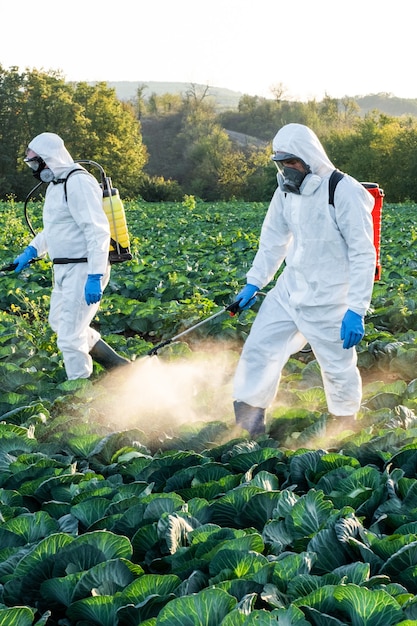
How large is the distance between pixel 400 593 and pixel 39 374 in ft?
12.7

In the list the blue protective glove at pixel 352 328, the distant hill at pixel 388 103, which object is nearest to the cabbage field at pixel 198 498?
the blue protective glove at pixel 352 328

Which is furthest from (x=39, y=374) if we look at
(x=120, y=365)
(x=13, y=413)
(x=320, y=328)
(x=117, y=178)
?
(x=117, y=178)

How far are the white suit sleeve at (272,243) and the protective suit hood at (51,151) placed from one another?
168 centimetres

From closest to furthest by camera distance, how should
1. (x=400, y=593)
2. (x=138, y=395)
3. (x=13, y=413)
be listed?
(x=400, y=593) < (x=13, y=413) < (x=138, y=395)

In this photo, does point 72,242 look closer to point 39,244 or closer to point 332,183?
point 39,244

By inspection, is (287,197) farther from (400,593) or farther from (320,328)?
(400,593)

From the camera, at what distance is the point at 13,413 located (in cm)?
477

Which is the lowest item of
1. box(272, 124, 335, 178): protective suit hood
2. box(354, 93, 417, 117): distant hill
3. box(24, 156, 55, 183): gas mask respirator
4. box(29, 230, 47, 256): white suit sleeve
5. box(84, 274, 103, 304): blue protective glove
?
box(354, 93, 417, 117): distant hill

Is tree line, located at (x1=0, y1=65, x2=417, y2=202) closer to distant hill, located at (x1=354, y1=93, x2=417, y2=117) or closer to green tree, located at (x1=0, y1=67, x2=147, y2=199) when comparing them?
green tree, located at (x1=0, y1=67, x2=147, y2=199)

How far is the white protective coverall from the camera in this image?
538 cm

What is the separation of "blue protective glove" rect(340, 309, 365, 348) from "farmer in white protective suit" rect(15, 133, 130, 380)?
6.50ft

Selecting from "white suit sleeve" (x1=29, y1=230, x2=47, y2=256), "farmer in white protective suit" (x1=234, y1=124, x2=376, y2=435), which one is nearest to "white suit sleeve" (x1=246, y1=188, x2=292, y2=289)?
"farmer in white protective suit" (x1=234, y1=124, x2=376, y2=435)

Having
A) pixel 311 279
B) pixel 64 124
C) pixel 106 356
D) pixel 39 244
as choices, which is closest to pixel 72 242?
pixel 39 244

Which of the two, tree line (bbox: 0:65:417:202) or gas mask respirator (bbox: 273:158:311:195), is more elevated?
gas mask respirator (bbox: 273:158:311:195)
